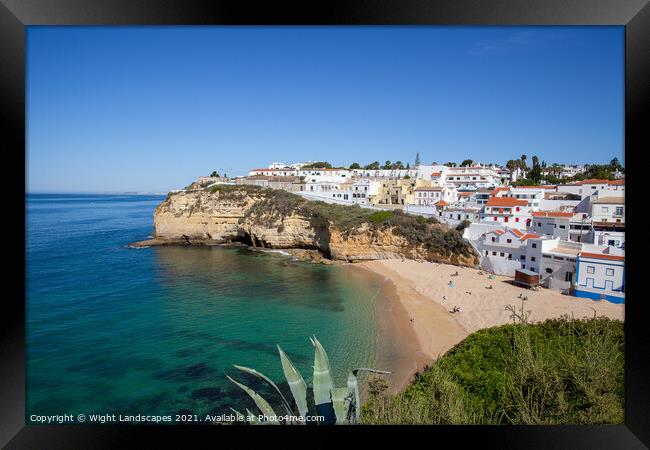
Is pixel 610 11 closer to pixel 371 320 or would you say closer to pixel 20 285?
pixel 20 285

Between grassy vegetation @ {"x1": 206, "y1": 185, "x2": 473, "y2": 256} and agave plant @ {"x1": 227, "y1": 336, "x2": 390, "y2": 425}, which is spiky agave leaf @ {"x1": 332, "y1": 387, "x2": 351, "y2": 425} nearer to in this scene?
agave plant @ {"x1": 227, "y1": 336, "x2": 390, "y2": 425}

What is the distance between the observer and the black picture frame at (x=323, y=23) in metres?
2.57

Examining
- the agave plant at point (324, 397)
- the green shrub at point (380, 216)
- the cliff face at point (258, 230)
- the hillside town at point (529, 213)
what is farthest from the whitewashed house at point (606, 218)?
the agave plant at point (324, 397)

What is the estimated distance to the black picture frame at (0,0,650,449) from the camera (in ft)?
8.43

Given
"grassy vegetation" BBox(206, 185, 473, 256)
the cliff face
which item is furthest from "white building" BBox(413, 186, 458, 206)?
the cliff face

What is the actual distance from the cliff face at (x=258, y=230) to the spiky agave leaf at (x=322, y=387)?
567 inches

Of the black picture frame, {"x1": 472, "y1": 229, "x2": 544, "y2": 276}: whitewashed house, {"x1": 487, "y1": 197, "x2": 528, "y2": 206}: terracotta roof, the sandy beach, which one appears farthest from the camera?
{"x1": 487, "y1": 197, "x2": 528, "y2": 206}: terracotta roof

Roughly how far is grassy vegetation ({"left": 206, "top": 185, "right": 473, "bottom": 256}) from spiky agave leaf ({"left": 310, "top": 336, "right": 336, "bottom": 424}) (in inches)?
546

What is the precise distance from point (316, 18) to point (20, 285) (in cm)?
314

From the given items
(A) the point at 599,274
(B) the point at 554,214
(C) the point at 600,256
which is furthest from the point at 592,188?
(A) the point at 599,274

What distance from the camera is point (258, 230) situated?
22562mm

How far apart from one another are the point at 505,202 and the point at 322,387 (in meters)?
16.5

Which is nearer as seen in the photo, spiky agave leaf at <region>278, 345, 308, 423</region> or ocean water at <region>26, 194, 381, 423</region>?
spiky agave leaf at <region>278, 345, 308, 423</region>

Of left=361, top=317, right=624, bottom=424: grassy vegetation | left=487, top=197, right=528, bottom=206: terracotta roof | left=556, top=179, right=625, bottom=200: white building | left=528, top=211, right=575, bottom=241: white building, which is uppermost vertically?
left=556, top=179, right=625, bottom=200: white building
